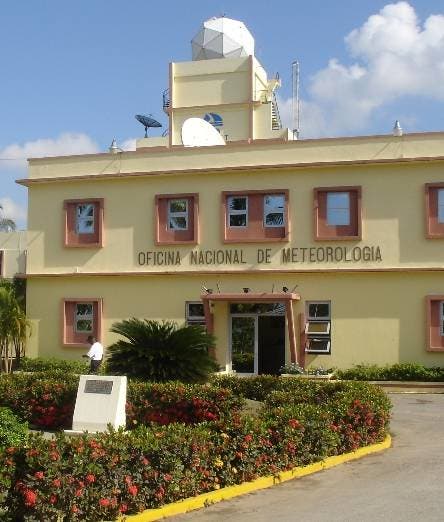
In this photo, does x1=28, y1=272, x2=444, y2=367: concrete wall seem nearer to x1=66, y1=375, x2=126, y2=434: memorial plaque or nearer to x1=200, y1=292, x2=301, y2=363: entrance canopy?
x1=200, y1=292, x2=301, y2=363: entrance canopy

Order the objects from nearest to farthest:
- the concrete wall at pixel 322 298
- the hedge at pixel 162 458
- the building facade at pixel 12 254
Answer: the hedge at pixel 162 458 < the concrete wall at pixel 322 298 < the building facade at pixel 12 254

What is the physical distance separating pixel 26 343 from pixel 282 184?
A: 33.0 ft

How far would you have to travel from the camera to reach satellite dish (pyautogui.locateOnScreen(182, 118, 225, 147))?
92.0ft

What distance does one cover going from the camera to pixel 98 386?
1445 centimetres

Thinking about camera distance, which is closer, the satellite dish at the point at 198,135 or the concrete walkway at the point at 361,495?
the concrete walkway at the point at 361,495

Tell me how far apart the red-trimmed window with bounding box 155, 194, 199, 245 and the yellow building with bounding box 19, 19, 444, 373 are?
0.04 metres

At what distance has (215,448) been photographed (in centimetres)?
1005

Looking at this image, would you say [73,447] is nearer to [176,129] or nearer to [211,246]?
[211,246]

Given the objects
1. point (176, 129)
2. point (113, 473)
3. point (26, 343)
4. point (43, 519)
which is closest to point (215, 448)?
point (113, 473)

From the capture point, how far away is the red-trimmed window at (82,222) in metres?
27.4

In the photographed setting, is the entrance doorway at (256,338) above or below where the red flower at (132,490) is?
above

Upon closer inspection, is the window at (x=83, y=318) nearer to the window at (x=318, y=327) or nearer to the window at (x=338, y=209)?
the window at (x=318, y=327)

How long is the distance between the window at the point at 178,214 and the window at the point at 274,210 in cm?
264

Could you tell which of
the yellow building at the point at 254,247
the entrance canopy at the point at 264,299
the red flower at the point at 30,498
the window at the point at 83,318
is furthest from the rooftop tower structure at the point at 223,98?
the red flower at the point at 30,498
